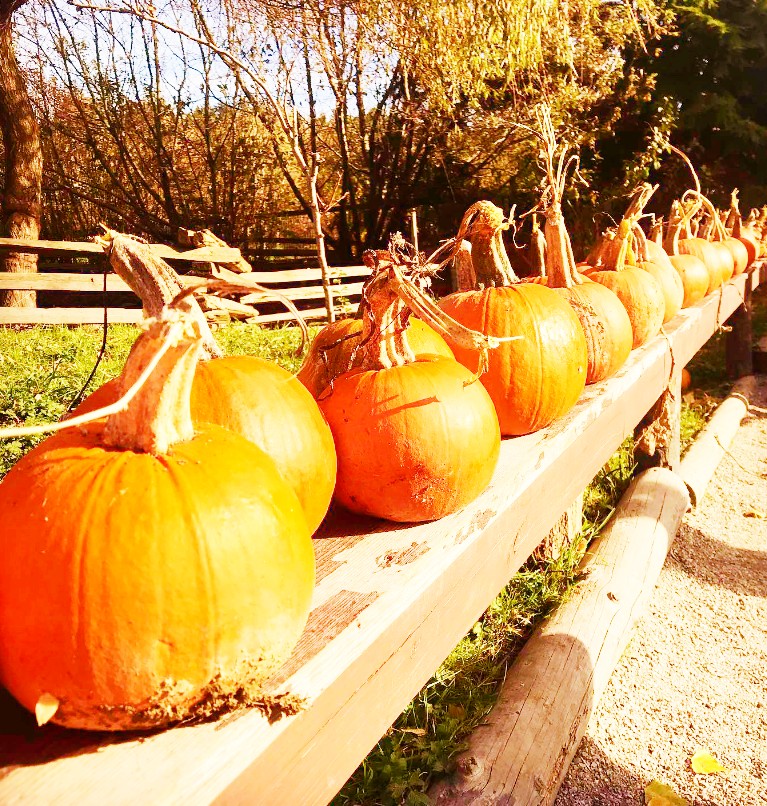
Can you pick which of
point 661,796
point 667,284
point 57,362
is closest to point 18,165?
point 57,362

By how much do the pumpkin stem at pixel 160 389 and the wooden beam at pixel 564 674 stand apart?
4.18ft

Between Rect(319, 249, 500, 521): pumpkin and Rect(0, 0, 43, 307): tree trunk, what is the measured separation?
8085 mm

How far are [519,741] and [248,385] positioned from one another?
4.37 feet

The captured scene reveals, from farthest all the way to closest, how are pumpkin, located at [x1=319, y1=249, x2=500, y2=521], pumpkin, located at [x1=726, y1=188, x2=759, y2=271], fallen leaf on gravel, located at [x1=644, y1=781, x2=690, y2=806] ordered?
1. pumpkin, located at [x1=726, y1=188, x2=759, y2=271]
2. fallen leaf on gravel, located at [x1=644, y1=781, x2=690, y2=806]
3. pumpkin, located at [x1=319, y1=249, x2=500, y2=521]

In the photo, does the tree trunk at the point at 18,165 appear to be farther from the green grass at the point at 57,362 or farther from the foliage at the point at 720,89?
the foliage at the point at 720,89

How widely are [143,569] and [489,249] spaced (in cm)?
148

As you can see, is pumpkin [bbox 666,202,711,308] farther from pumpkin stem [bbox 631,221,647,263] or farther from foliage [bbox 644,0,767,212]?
foliage [bbox 644,0,767,212]

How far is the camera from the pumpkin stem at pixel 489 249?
6.22ft

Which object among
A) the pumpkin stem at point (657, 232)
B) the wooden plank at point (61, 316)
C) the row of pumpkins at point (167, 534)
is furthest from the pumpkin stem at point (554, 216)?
the wooden plank at point (61, 316)

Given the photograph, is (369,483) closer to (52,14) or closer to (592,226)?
(592,226)

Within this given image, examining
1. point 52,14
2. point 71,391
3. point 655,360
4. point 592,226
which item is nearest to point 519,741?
point 655,360

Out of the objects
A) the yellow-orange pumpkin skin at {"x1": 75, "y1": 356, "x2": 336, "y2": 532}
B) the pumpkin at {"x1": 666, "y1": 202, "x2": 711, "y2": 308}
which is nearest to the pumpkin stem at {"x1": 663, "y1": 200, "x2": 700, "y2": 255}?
the pumpkin at {"x1": 666, "y1": 202, "x2": 711, "y2": 308}

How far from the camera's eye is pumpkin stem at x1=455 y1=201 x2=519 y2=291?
190 centimetres

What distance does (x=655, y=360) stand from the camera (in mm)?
3100
